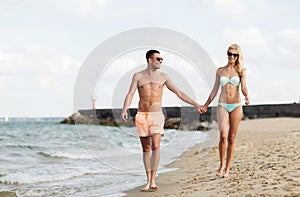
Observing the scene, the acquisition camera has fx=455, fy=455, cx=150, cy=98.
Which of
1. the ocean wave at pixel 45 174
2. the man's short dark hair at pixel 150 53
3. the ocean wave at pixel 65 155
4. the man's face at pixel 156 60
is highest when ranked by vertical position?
the man's short dark hair at pixel 150 53

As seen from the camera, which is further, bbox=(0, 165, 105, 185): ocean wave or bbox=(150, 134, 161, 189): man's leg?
bbox=(0, 165, 105, 185): ocean wave

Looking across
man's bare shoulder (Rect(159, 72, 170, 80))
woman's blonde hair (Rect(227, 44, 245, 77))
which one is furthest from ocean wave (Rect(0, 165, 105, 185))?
woman's blonde hair (Rect(227, 44, 245, 77))

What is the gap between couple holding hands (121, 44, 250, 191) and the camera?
18.9ft

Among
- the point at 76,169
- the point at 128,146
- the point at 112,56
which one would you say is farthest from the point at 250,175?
the point at 128,146

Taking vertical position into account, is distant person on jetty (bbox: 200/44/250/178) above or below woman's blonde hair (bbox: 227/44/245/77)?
below

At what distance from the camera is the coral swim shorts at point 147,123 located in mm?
5723

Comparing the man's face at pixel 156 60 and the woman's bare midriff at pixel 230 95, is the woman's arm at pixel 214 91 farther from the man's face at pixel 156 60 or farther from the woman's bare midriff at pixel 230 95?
the man's face at pixel 156 60

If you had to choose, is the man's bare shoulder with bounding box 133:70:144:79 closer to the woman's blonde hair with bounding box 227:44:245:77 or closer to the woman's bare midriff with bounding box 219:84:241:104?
the woman's bare midriff with bounding box 219:84:241:104

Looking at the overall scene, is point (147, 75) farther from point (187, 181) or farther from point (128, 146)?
point (128, 146)

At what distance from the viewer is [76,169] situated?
9.75 metres

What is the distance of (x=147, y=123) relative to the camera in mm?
5723

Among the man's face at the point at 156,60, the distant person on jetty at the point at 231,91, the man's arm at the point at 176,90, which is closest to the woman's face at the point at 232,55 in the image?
the distant person on jetty at the point at 231,91

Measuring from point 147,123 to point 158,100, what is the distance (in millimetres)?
342

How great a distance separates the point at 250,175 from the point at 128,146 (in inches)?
394
